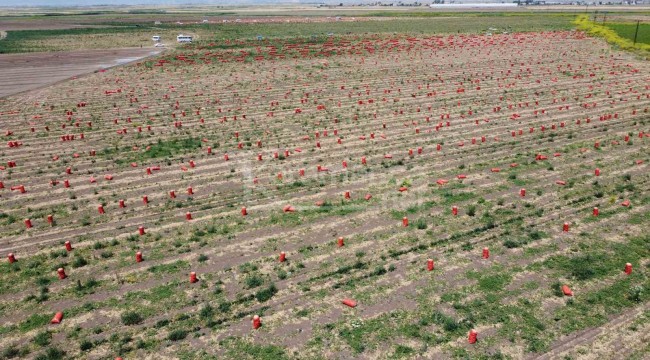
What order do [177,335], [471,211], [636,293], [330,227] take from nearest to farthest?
[177,335] < [636,293] < [330,227] < [471,211]

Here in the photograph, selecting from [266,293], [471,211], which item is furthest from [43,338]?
[471,211]

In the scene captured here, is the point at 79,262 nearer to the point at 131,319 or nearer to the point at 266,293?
the point at 131,319

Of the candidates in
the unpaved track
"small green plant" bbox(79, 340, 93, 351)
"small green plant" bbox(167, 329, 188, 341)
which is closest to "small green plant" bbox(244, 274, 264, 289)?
"small green plant" bbox(167, 329, 188, 341)

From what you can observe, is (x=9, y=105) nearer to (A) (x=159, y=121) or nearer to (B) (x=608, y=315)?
(A) (x=159, y=121)

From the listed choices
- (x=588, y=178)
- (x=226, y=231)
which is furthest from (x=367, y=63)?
(x=226, y=231)

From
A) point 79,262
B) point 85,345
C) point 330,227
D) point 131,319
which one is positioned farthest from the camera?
point 330,227

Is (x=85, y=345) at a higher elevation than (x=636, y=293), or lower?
lower

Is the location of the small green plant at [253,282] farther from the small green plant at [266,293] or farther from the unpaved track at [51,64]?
the unpaved track at [51,64]
